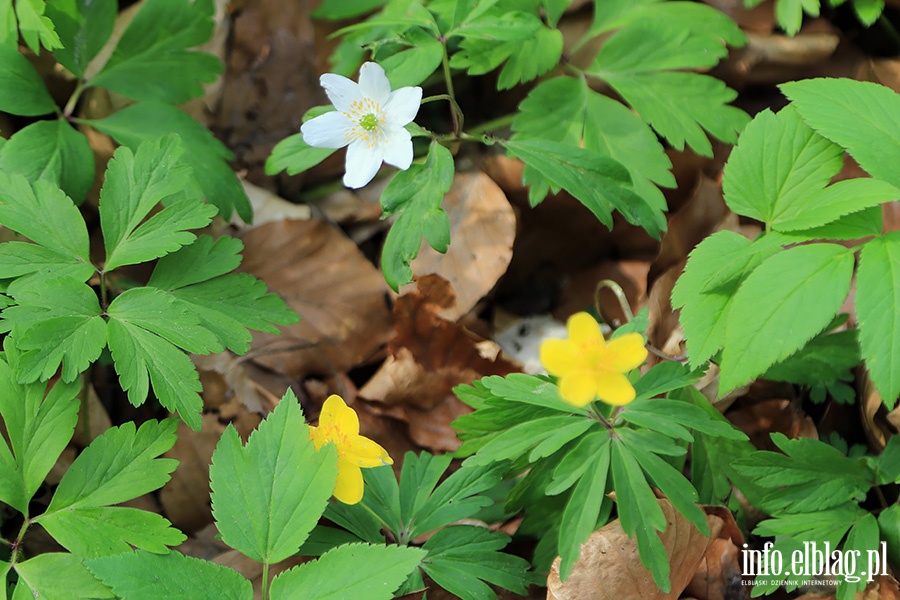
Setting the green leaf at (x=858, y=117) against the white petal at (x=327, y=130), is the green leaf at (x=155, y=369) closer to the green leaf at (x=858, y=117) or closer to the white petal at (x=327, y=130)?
the white petal at (x=327, y=130)

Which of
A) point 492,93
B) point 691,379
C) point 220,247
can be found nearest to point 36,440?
point 220,247

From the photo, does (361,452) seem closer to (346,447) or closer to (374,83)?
(346,447)

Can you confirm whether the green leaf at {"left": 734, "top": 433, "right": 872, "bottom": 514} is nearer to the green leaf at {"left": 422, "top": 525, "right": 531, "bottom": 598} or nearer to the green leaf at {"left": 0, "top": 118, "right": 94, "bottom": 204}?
the green leaf at {"left": 422, "top": 525, "right": 531, "bottom": 598}

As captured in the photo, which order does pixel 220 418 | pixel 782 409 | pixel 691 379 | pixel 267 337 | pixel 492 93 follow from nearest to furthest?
1. pixel 691 379
2. pixel 782 409
3. pixel 220 418
4. pixel 267 337
5. pixel 492 93

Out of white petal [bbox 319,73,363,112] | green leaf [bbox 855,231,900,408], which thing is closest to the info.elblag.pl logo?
green leaf [bbox 855,231,900,408]

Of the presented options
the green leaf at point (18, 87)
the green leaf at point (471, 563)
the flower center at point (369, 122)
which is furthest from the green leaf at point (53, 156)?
the green leaf at point (471, 563)

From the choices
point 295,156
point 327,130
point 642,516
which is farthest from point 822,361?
point 295,156

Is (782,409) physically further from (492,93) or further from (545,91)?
(492,93)
